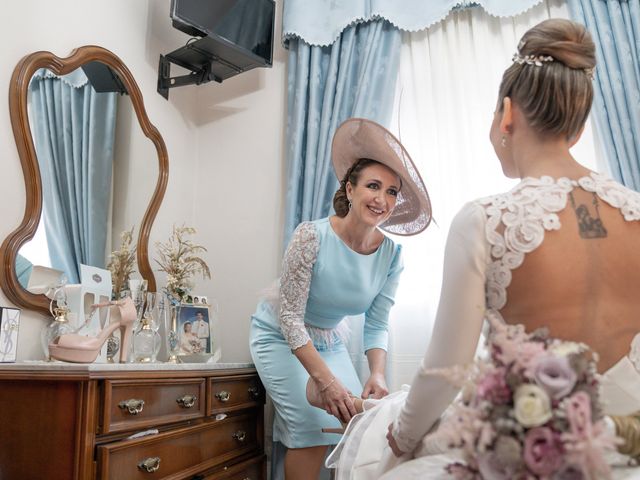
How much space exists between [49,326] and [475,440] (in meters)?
1.52

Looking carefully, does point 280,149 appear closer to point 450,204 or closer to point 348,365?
point 450,204

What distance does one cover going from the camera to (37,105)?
2047 mm

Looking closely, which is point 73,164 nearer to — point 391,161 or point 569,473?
point 391,161

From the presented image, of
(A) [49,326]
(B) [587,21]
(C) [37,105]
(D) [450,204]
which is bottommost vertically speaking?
(A) [49,326]

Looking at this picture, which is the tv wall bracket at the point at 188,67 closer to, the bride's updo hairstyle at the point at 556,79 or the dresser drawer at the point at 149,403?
the dresser drawer at the point at 149,403

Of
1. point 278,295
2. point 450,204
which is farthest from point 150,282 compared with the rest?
point 450,204

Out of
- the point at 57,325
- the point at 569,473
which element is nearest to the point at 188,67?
the point at 57,325

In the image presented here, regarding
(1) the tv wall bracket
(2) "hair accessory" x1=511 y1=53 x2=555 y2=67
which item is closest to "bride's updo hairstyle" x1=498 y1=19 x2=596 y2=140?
(2) "hair accessory" x1=511 y1=53 x2=555 y2=67

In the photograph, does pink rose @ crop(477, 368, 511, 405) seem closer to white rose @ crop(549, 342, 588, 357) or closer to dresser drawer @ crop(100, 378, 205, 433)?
white rose @ crop(549, 342, 588, 357)

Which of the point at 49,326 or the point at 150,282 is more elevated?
the point at 150,282

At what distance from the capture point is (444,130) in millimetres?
2795

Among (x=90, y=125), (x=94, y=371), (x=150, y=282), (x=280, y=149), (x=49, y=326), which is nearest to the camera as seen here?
(x=94, y=371)

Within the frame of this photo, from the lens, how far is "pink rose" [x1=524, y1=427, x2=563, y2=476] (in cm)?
69

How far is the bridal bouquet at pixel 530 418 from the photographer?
690mm
